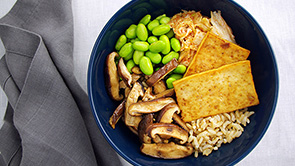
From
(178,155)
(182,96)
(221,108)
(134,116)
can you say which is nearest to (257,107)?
(221,108)

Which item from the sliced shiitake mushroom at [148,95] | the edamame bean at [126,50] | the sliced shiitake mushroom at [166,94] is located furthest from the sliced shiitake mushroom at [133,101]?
the edamame bean at [126,50]

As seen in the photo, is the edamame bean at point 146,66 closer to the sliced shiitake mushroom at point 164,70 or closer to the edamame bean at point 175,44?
the sliced shiitake mushroom at point 164,70

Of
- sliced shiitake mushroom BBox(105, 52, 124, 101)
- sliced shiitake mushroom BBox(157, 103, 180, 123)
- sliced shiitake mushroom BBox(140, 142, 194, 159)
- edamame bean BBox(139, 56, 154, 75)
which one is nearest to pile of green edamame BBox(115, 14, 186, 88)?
edamame bean BBox(139, 56, 154, 75)

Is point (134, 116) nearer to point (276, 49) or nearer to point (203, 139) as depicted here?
point (203, 139)

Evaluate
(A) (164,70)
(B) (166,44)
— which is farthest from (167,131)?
(B) (166,44)

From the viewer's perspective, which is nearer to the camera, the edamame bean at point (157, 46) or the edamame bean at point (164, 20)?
the edamame bean at point (157, 46)

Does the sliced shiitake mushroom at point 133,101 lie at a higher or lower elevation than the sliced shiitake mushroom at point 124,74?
lower
